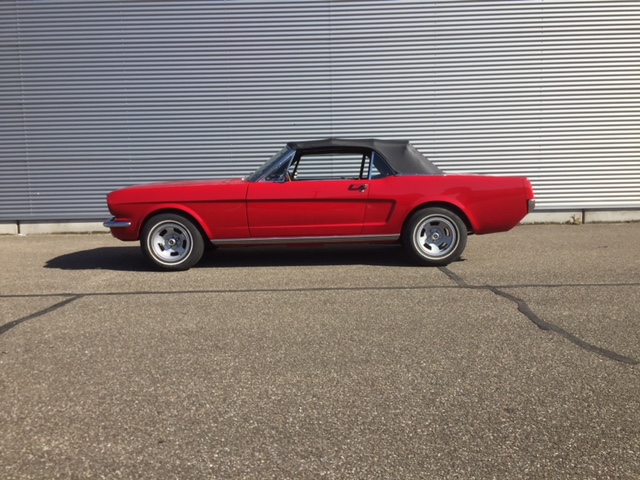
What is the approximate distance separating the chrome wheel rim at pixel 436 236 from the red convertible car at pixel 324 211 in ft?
0.04

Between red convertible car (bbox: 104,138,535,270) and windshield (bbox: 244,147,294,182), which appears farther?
windshield (bbox: 244,147,294,182)

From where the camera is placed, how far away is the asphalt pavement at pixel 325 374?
3023 millimetres

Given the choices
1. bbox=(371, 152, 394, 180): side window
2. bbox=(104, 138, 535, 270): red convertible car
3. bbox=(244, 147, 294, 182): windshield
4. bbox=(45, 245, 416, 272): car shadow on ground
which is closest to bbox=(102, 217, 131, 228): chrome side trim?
bbox=(104, 138, 535, 270): red convertible car

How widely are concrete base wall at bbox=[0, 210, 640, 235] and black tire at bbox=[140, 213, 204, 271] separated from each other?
440 cm

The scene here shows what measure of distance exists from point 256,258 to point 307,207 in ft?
4.29

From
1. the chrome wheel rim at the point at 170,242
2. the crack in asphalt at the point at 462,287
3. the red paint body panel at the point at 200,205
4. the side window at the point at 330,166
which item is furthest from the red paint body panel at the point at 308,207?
the crack in asphalt at the point at 462,287

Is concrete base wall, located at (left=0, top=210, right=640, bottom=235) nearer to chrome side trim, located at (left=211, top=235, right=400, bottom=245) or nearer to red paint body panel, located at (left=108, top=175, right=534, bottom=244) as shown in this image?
red paint body panel, located at (left=108, top=175, right=534, bottom=244)

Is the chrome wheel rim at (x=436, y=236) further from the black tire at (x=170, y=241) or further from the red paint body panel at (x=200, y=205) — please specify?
the black tire at (x=170, y=241)

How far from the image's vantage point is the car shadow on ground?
808 cm

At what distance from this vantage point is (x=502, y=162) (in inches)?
460

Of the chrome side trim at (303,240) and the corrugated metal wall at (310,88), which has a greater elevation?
the corrugated metal wall at (310,88)

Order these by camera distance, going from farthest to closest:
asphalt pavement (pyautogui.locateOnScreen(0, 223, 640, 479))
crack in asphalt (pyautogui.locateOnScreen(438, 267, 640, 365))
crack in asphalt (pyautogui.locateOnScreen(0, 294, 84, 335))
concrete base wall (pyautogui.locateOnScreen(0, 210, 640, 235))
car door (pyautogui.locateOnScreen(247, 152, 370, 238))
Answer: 1. concrete base wall (pyautogui.locateOnScreen(0, 210, 640, 235))
2. car door (pyautogui.locateOnScreen(247, 152, 370, 238))
3. crack in asphalt (pyautogui.locateOnScreen(0, 294, 84, 335))
4. crack in asphalt (pyautogui.locateOnScreen(438, 267, 640, 365))
5. asphalt pavement (pyautogui.locateOnScreen(0, 223, 640, 479))

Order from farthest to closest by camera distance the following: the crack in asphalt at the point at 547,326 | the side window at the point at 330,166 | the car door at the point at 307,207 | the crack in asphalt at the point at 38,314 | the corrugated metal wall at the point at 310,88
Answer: the corrugated metal wall at the point at 310,88 → the side window at the point at 330,166 → the car door at the point at 307,207 → the crack in asphalt at the point at 38,314 → the crack in asphalt at the point at 547,326

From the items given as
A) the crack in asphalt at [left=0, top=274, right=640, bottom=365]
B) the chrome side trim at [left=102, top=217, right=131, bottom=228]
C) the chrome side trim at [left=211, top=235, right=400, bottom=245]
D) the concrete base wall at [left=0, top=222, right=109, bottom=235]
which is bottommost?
the concrete base wall at [left=0, top=222, right=109, bottom=235]
